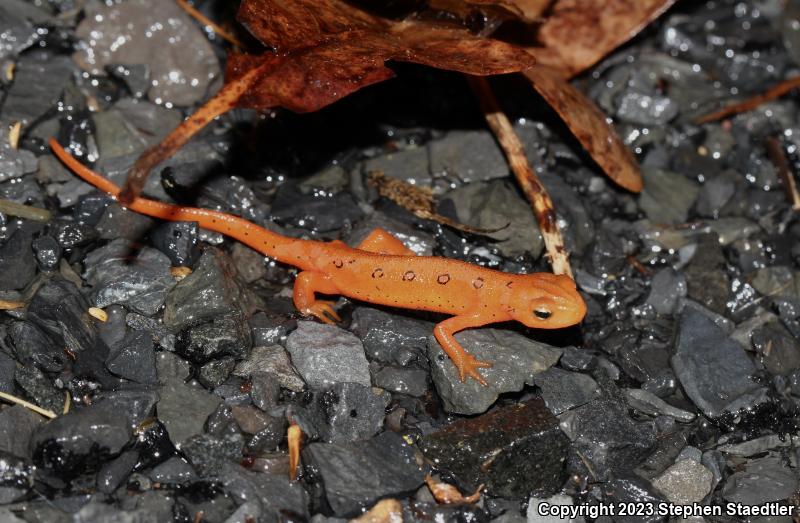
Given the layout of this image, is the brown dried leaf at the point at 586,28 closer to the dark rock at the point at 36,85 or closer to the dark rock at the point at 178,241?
the dark rock at the point at 178,241

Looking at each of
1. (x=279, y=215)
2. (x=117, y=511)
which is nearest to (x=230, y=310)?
(x=279, y=215)

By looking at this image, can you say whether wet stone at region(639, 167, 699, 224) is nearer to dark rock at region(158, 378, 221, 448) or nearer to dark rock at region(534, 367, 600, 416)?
dark rock at region(534, 367, 600, 416)

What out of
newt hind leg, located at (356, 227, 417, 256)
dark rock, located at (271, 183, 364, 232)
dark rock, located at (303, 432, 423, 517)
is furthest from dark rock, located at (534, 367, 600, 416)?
dark rock, located at (271, 183, 364, 232)

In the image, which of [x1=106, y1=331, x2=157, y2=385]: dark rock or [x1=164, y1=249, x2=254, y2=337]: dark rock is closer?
[x1=106, y1=331, x2=157, y2=385]: dark rock

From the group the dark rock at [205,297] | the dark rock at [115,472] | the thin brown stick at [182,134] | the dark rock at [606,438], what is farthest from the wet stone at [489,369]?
the thin brown stick at [182,134]

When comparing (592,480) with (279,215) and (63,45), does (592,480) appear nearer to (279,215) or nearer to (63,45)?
(279,215)

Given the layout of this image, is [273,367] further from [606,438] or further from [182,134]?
[606,438]

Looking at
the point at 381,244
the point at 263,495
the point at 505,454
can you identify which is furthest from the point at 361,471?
the point at 381,244
